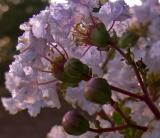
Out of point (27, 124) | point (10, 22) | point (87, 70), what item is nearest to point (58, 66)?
point (87, 70)

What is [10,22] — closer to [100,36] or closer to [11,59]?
[11,59]

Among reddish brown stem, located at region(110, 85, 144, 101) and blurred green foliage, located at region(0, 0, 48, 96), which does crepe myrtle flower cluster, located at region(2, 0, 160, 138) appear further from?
blurred green foliage, located at region(0, 0, 48, 96)

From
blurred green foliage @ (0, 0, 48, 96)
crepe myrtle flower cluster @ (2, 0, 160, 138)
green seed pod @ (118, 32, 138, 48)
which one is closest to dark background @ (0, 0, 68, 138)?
blurred green foliage @ (0, 0, 48, 96)

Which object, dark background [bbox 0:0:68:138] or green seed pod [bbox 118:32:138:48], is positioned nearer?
green seed pod [bbox 118:32:138:48]

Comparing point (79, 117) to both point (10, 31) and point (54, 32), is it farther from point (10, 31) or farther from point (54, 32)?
point (10, 31)

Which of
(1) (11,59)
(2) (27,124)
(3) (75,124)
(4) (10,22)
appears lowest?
(3) (75,124)

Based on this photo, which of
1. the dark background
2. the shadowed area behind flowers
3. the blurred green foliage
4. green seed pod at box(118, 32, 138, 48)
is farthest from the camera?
the blurred green foliage

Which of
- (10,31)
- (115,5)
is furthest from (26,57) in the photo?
(10,31)

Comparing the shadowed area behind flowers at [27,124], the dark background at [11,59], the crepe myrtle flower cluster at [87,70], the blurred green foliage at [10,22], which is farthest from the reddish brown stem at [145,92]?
the blurred green foliage at [10,22]
